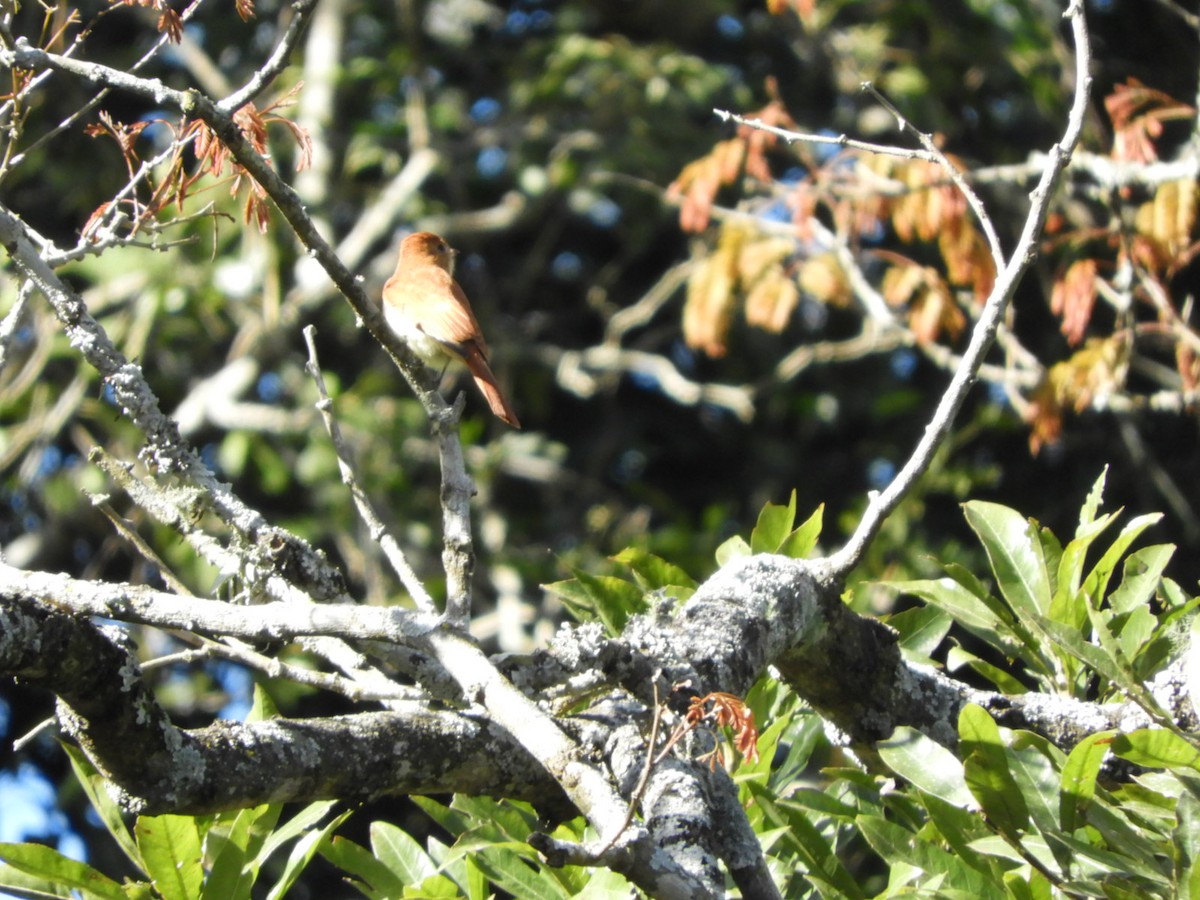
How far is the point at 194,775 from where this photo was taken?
5.84 feet

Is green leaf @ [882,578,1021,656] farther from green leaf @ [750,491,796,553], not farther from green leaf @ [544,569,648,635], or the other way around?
green leaf @ [544,569,648,635]

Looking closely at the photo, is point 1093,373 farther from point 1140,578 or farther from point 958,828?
point 958,828

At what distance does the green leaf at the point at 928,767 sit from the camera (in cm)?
202

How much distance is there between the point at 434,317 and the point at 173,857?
8.78 feet

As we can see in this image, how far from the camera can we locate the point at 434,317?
455 cm

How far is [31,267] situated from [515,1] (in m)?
6.89

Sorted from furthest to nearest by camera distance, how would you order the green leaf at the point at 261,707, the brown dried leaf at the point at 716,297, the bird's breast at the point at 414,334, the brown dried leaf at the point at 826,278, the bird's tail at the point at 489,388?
the brown dried leaf at the point at 716,297
the brown dried leaf at the point at 826,278
the bird's breast at the point at 414,334
the bird's tail at the point at 489,388
the green leaf at the point at 261,707

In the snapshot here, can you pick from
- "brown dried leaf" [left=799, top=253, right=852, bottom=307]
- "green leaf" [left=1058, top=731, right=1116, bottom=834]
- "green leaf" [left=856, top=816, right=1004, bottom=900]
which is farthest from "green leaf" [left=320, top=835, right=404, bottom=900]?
"brown dried leaf" [left=799, top=253, right=852, bottom=307]

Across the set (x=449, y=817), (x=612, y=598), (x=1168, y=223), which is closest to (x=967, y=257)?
(x=1168, y=223)

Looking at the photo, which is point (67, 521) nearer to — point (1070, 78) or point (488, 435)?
point (488, 435)

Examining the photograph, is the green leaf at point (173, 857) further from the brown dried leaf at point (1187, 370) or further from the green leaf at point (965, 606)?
the brown dried leaf at point (1187, 370)

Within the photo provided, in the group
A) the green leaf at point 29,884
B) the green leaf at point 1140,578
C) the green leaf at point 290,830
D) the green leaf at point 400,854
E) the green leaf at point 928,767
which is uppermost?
the green leaf at point 29,884

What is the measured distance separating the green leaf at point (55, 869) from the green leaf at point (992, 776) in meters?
1.20

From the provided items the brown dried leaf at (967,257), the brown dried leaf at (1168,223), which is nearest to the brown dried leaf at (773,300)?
the brown dried leaf at (967,257)
